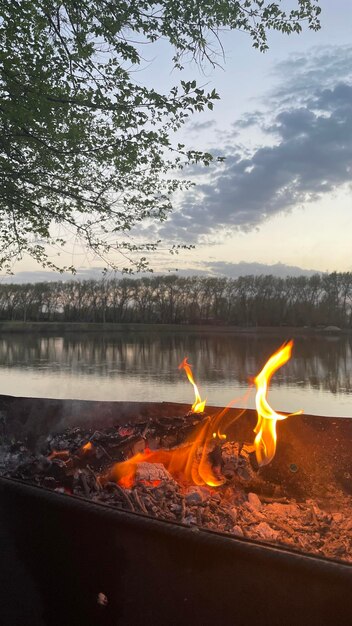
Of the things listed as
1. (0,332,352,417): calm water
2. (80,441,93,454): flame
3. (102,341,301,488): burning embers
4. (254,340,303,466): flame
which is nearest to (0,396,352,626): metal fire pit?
(102,341,301,488): burning embers

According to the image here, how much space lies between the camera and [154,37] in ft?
20.7

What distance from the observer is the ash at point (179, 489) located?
9.52ft

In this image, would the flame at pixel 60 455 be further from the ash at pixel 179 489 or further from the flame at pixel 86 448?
the flame at pixel 86 448

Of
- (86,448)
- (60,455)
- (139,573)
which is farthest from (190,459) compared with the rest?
(139,573)

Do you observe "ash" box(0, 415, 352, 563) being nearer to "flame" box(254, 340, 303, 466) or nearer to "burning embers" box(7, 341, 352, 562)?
"burning embers" box(7, 341, 352, 562)

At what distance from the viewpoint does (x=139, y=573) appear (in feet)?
5.98

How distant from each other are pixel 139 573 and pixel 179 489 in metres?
1.47

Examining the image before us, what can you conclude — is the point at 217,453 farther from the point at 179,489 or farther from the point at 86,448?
the point at 86,448

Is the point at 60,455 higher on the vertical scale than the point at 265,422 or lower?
lower

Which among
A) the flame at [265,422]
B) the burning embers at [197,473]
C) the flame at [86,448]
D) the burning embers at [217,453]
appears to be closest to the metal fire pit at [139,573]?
the burning embers at [197,473]

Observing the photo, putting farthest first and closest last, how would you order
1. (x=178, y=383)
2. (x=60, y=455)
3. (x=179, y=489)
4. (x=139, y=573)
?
(x=178, y=383), (x=60, y=455), (x=179, y=489), (x=139, y=573)

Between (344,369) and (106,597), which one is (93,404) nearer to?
(106,597)

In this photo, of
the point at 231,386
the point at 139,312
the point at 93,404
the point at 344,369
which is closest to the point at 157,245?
the point at 93,404

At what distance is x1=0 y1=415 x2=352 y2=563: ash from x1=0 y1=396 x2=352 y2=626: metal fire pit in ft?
2.03
